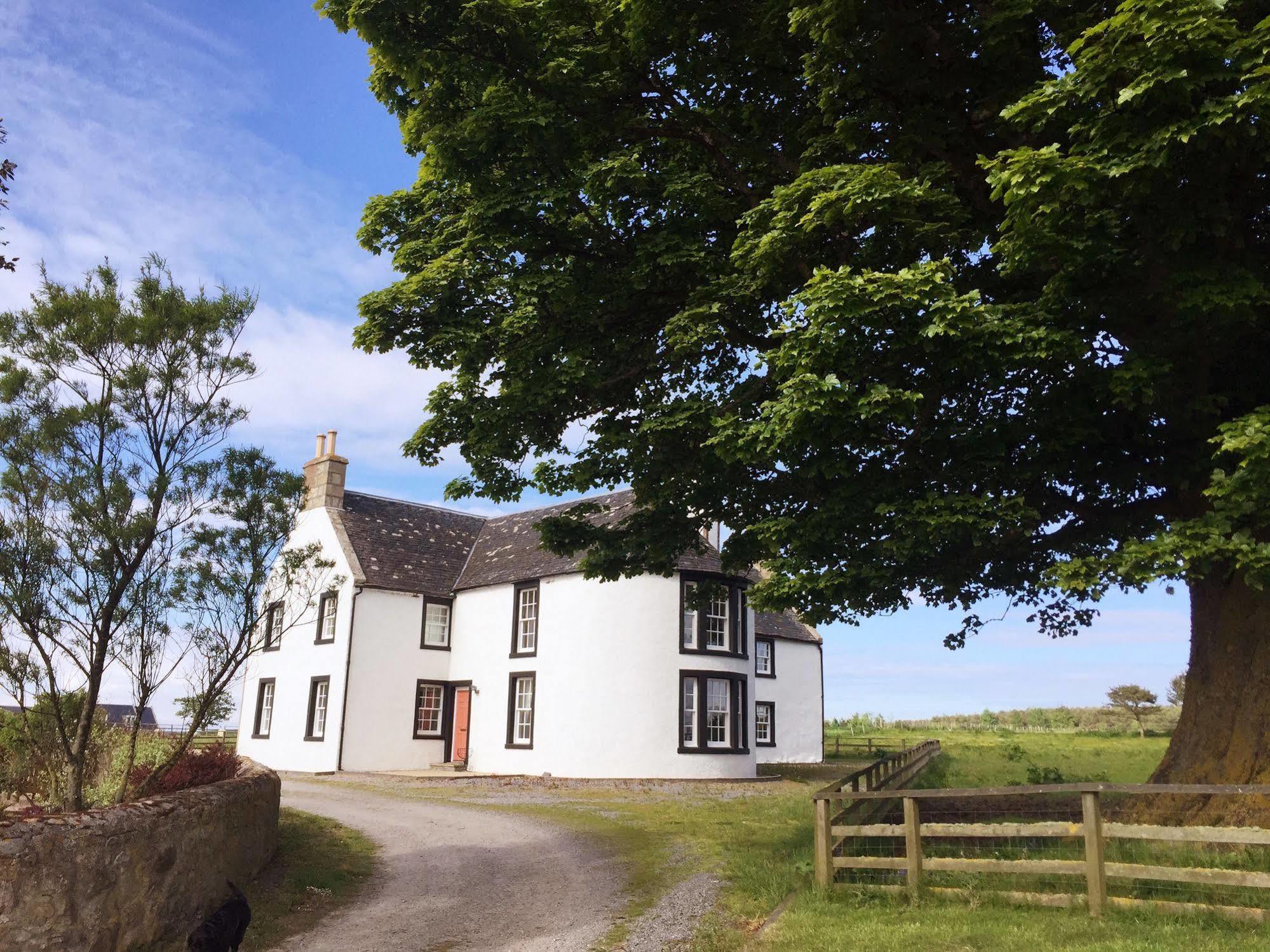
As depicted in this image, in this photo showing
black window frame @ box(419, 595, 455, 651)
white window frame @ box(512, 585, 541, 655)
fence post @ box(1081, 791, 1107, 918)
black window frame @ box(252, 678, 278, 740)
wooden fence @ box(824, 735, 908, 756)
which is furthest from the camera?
wooden fence @ box(824, 735, 908, 756)

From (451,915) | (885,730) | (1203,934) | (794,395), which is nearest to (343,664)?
(451,915)

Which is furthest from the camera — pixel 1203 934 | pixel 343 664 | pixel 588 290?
pixel 343 664

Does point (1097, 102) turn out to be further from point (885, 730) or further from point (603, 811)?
point (885, 730)

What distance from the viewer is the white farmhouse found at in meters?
28.3

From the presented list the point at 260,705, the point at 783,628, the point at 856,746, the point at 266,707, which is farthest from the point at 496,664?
the point at 856,746

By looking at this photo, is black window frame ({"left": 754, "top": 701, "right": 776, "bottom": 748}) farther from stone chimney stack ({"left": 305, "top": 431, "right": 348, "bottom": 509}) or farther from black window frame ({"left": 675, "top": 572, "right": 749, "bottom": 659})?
stone chimney stack ({"left": 305, "top": 431, "right": 348, "bottom": 509})

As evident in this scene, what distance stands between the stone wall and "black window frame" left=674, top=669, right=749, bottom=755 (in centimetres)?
1831

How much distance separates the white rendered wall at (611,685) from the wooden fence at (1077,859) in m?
17.0

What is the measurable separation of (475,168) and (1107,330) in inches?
332

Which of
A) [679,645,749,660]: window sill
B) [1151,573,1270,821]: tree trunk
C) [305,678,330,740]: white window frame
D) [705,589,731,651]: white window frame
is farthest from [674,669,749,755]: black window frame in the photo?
[1151,573,1270,821]: tree trunk

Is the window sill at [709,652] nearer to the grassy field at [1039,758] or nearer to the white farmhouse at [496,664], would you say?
the white farmhouse at [496,664]

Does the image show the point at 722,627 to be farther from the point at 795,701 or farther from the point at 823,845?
the point at 823,845

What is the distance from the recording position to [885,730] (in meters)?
65.3

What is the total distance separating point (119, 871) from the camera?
836 centimetres
